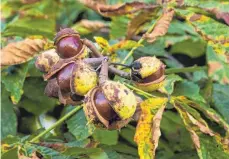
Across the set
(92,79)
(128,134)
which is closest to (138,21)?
(128,134)

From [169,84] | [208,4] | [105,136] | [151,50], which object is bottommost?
[105,136]

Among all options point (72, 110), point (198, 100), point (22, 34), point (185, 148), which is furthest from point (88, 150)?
point (22, 34)

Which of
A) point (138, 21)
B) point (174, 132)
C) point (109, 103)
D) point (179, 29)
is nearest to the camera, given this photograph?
point (109, 103)

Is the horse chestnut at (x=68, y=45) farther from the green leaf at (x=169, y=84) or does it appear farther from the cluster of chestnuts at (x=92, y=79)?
the green leaf at (x=169, y=84)

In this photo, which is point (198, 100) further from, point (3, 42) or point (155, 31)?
point (3, 42)

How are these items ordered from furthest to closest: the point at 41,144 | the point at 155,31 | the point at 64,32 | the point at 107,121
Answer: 1. the point at 155,31
2. the point at 41,144
3. the point at 64,32
4. the point at 107,121

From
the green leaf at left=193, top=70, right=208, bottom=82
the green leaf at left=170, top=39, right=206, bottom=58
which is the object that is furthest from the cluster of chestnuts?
the green leaf at left=170, top=39, right=206, bottom=58

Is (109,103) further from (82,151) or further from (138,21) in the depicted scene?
(138,21)
